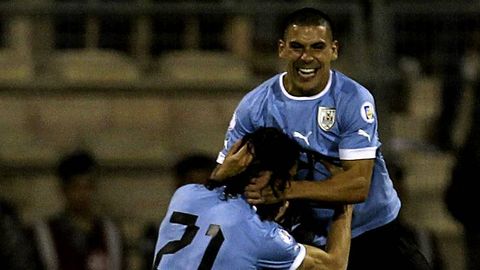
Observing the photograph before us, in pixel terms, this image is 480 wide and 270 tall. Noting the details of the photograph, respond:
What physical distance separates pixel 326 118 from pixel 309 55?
0.84 ft

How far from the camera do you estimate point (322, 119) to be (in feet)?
21.0

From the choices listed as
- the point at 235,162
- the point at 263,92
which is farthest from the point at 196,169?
the point at 235,162

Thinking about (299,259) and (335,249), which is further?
(335,249)

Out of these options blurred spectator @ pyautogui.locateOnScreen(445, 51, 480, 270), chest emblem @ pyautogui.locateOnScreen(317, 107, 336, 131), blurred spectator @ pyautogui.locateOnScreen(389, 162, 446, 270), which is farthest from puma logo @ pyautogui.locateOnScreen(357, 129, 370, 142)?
blurred spectator @ pyautogui.locateOnScreen(389, 162, 446, 270)

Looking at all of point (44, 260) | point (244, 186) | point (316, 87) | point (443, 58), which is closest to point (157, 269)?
point (244, 186)

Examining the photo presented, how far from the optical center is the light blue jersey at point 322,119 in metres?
6.34

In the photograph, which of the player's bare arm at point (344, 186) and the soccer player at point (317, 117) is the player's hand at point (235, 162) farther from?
the player's bare arm at point (344, 186)

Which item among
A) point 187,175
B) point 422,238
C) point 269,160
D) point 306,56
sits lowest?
point 422,238

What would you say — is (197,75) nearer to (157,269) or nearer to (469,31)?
(469,31)

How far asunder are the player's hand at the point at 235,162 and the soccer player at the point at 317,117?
3cm

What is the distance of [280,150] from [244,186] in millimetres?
187

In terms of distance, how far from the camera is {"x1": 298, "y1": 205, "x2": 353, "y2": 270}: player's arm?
6250 mm

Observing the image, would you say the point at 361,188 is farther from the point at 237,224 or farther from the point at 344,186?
the point at 237,224

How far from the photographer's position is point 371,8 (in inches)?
339
